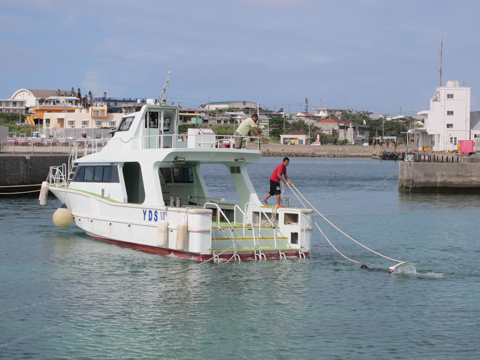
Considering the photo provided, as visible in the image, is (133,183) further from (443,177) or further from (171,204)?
(443,177)

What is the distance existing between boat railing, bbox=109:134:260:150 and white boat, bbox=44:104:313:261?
3 cm

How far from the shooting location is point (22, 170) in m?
32.4

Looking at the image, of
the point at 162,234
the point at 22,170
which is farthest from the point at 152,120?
the point at 22,170

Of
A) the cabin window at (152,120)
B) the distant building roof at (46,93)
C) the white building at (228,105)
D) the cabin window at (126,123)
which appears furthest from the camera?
the white building at (228,105)

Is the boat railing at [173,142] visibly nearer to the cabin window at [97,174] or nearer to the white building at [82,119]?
the cabin window at [97,174]

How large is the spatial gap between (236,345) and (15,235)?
1253cm

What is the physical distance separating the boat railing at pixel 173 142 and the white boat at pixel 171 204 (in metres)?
0.03

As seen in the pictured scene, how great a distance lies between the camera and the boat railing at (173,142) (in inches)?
589

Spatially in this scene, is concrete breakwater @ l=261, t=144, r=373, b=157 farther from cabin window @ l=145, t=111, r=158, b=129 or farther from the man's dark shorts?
the man's dark shorts

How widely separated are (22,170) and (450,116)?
54.0 m

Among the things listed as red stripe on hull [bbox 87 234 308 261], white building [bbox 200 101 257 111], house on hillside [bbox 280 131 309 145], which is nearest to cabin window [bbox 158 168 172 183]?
red stripe on hull [bbox 87 234 308 261]

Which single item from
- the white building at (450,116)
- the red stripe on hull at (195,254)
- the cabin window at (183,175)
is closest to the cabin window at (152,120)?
the cabin window at (183,175)

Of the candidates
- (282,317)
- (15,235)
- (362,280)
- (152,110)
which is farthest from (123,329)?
(15,235)

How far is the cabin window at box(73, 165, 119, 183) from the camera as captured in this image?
55.4ft
